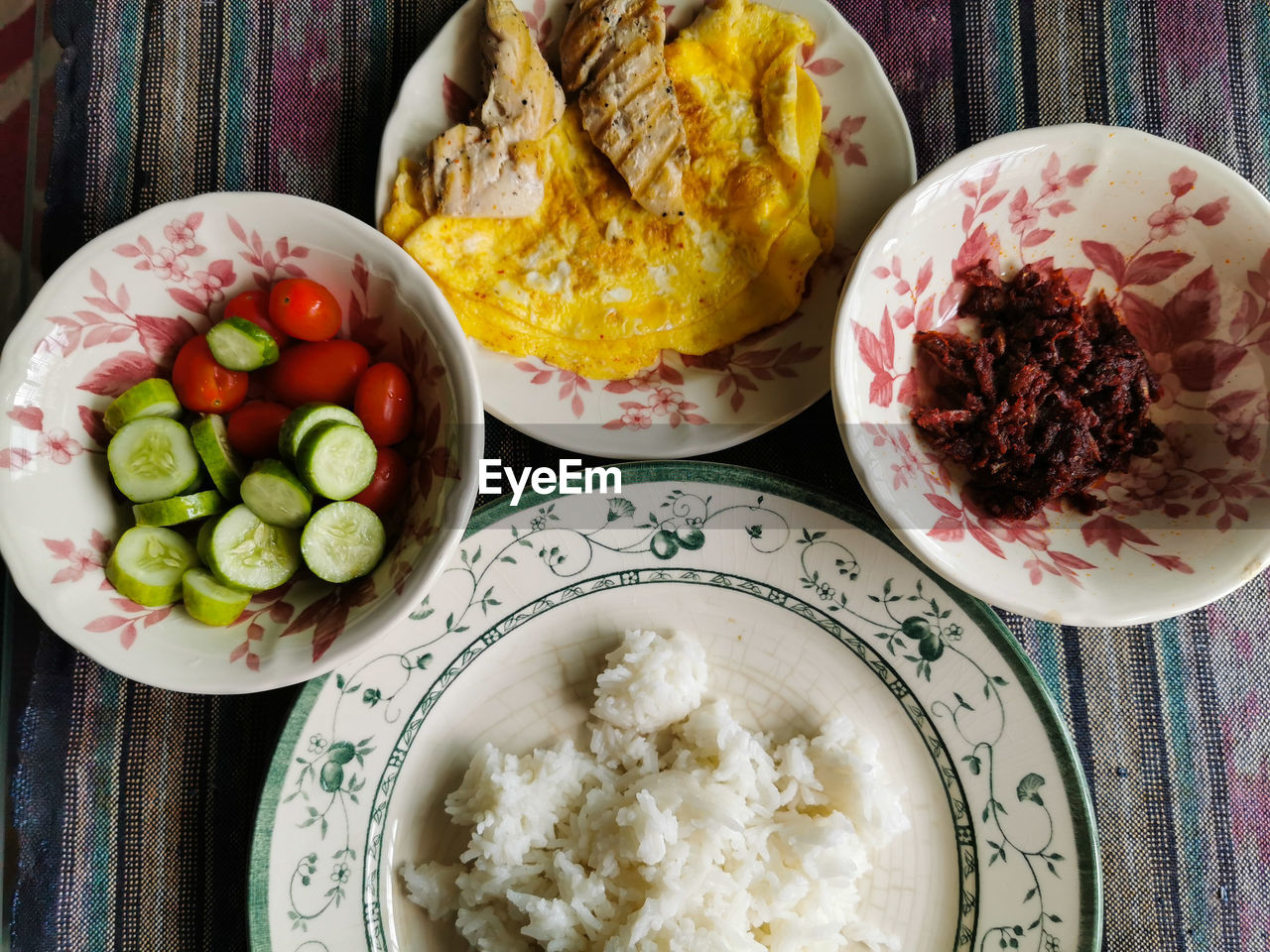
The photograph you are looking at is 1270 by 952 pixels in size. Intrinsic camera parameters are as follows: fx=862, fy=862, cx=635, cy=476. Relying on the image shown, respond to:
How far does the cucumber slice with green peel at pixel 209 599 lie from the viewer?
183cm

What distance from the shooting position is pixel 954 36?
239cm

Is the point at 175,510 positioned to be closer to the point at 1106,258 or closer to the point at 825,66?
the point at 825,66

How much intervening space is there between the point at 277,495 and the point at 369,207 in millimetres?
892

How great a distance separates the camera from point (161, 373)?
6.67ft

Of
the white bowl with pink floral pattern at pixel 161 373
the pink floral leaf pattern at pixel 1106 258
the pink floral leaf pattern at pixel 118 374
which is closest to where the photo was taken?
the white bowl with pink floral pattern at pixel 161 373

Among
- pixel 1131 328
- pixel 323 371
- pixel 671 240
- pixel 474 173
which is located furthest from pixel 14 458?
pixel 1131 328

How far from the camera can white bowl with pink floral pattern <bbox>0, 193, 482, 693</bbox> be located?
1.83 m

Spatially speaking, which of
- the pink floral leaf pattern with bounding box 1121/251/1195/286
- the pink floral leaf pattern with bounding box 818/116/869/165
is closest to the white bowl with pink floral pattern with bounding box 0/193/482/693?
the pink floral leaf pattern with bounding box 818/116/869/165

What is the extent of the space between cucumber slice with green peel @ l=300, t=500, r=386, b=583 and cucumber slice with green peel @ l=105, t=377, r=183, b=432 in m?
0.44

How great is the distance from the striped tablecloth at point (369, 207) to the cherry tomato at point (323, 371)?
16.9 inches

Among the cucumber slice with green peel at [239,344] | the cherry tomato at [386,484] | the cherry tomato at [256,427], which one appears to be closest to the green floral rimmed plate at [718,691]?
the cherry tomato at [386,484]

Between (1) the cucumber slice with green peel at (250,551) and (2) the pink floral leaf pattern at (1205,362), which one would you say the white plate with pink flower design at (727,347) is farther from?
(2) the pink floral leaf pattern at (1205,362)

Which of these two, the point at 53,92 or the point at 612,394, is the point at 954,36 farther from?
the point at 53,92

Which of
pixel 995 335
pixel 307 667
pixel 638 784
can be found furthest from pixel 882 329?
pixel 307 667
